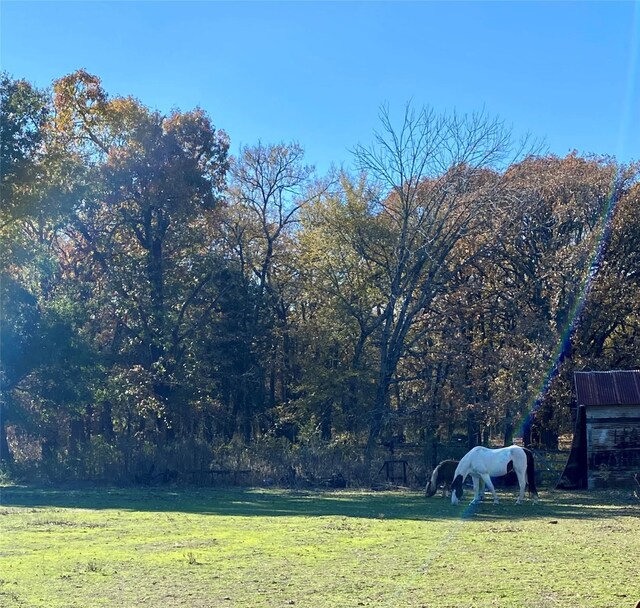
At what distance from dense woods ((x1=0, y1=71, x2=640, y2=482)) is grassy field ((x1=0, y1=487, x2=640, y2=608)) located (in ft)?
36.5

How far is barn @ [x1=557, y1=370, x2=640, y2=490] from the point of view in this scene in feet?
85.1

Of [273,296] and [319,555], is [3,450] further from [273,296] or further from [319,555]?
[319,555]

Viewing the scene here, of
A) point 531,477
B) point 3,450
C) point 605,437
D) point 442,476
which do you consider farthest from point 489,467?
point 3,450

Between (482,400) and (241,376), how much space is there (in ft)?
36.7

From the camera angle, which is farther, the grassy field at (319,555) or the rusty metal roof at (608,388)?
the rusty metal roof at (608,388)

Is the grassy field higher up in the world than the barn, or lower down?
lower down

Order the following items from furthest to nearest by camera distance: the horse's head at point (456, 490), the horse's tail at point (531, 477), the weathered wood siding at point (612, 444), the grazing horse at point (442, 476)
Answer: the weathered wood siding at point (612, 444)
the grazing horse at point (442, 476)
the horse's tail at point (531, 477)
the horse's head at point (456, 490)

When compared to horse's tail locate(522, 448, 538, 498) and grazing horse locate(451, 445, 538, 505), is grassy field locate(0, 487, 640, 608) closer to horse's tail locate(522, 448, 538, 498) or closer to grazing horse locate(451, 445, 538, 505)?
grazing horse locate(451, 445, 538, 505)

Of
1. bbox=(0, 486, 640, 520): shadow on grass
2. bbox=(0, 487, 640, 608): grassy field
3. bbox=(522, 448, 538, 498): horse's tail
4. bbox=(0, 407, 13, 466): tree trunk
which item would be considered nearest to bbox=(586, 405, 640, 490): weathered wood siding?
bbox=(0, 486, 640, 520): shadow on grass

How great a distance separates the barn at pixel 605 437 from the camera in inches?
1021

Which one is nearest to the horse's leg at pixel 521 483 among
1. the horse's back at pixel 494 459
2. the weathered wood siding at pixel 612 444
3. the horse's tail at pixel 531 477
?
the horse's back at pixel 494 459

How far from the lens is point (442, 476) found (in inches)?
948

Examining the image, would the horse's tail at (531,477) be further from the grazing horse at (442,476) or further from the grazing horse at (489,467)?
the grazing horse at (442,476)

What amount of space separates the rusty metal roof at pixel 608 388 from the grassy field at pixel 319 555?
6.00m
